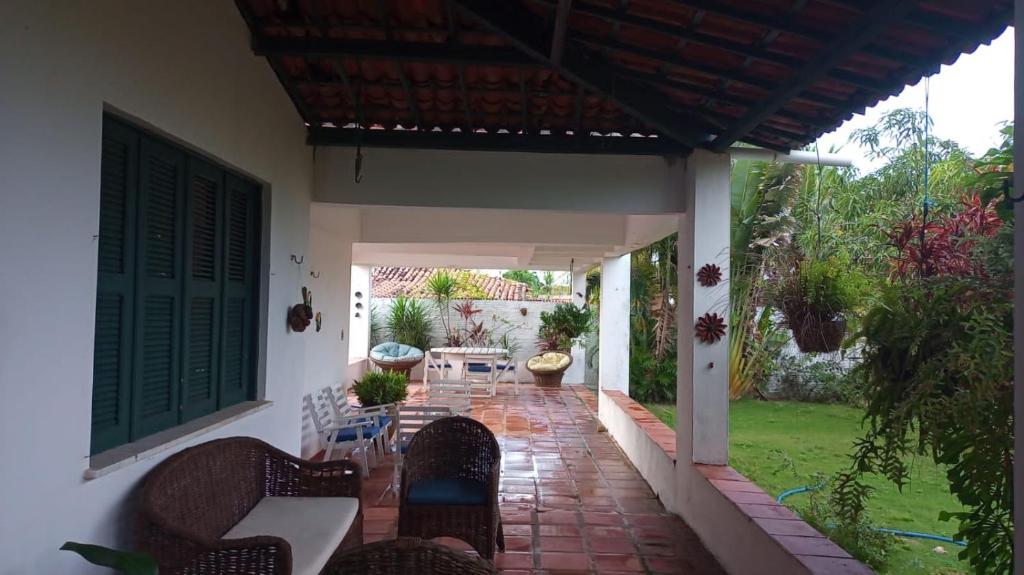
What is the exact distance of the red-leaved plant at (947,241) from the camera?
1921mm

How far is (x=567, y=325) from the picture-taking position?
12.4 m

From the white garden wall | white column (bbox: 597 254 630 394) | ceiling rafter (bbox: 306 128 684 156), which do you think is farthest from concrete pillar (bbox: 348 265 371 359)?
ceiling rafter (bbox: 306 128 684 156)

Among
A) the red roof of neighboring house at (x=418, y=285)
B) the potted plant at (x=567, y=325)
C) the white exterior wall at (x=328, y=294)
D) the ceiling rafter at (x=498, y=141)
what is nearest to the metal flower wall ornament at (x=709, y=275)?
the ceiling rafter at (x=498, y=141)

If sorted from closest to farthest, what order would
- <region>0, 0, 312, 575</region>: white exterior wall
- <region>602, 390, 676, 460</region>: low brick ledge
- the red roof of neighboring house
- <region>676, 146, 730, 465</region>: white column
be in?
<region>0, 0, 312, 575</region>: white exterior wall
<region>676, 146, 730, 465</region>: white column
<region>602, 390, 676, 460</region>: low brick ledge
the red roof of neighboring house

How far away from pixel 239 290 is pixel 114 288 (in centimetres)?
123

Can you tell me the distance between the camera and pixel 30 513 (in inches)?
76.9

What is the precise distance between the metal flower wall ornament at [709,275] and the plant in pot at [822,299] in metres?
1.08

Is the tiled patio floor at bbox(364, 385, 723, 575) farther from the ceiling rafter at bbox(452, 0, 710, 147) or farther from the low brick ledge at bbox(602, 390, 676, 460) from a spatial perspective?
the ceiling rafter at bbox(452, 0, 710, 147)

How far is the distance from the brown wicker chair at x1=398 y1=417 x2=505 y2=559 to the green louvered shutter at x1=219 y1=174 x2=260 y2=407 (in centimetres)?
117

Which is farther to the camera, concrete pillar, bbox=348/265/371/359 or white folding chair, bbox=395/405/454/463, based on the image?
concrete pillar, bbox=348/265/371/359

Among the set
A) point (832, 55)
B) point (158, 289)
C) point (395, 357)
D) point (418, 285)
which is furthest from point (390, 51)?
point (418, 285)

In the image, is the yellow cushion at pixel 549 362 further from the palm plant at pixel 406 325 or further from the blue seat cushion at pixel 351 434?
the blue seat cushion at pixel 351 434

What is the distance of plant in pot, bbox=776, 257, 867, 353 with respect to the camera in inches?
121

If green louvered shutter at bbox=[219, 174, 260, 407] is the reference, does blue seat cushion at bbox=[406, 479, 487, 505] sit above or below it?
below
